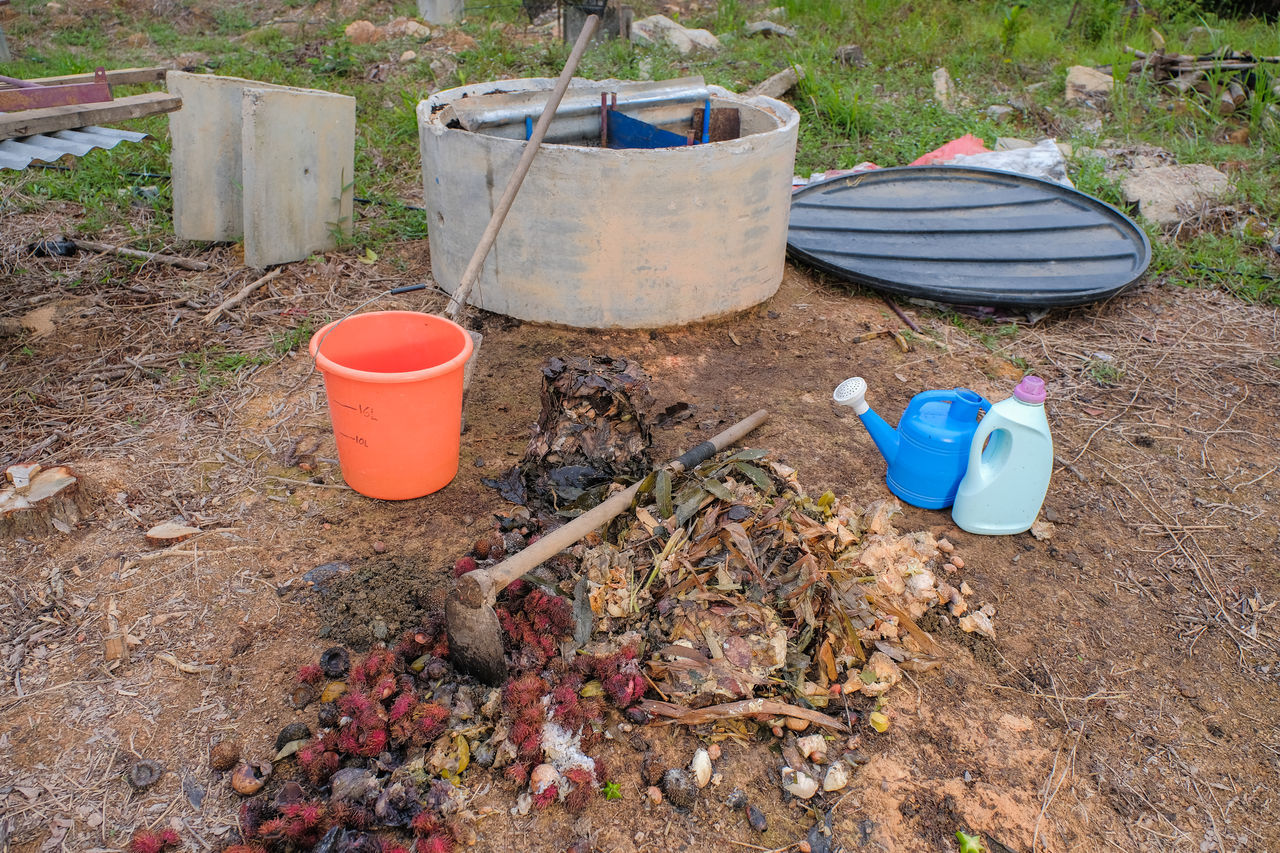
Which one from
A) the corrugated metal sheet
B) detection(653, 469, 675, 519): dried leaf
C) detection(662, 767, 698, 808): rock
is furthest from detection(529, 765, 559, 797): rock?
the corrugated metal sheet

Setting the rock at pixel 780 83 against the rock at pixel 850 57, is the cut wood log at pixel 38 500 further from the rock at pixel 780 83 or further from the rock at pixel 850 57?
the rock at pixel 850 57

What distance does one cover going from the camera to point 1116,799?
184 cm

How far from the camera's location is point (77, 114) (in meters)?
2.68

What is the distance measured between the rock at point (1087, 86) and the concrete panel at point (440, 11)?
5304 mm

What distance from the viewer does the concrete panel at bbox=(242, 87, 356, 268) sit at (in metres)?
3.70

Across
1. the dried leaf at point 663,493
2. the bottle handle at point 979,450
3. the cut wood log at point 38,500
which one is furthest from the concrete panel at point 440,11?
the bottle handle at point 979,450

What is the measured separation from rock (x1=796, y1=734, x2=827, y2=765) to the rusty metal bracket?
9.88 feet

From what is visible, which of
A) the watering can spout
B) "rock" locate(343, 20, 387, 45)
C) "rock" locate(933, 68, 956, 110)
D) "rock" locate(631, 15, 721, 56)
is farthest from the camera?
"rock" locate(343, 20, 387, 45)

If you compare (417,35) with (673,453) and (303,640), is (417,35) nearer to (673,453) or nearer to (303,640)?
(673,453)

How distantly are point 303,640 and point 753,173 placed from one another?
7.94ft

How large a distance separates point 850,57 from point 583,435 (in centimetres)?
537

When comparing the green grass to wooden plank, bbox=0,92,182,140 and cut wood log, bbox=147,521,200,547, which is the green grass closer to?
wooden plank, bbox=0,92,182,140

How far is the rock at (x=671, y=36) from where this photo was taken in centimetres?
695

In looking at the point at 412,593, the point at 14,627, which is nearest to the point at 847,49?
the point at 412,593
